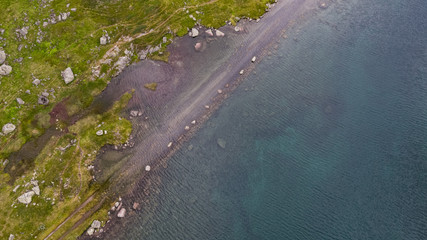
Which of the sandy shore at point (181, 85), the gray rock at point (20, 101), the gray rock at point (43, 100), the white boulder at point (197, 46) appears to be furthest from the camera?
the white boulder at point (197, 46)

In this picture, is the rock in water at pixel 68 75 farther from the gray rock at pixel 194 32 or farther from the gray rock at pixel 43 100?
the gray rock at pixel 194 32

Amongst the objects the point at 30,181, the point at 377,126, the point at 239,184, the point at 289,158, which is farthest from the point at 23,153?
the point at 377,126

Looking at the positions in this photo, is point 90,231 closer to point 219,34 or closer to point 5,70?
point 5,70

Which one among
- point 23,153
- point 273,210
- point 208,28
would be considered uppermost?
point 208,28

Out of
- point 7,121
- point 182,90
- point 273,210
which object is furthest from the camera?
point 182,90

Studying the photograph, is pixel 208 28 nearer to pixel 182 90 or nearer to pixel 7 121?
pixel 182 90

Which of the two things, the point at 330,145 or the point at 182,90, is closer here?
the point at 330,145

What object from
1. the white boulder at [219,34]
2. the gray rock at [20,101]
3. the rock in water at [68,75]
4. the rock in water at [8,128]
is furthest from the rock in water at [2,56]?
the white boulder at [219,34]
